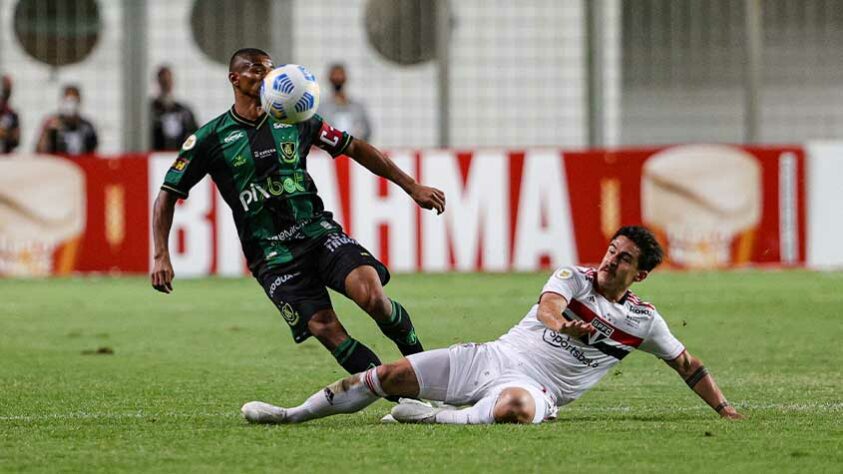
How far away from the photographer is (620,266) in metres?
7.11

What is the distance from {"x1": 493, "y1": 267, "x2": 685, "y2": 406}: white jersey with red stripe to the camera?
715 centimetres

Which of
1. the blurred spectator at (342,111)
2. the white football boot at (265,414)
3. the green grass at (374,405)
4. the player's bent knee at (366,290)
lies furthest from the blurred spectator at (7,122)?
the white football boot at (265,414)

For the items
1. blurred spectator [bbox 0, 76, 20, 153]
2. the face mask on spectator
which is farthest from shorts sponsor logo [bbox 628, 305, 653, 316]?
blurred spectator [bbox 0, 76, 20, 153]

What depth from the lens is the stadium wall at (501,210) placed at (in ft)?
55.2

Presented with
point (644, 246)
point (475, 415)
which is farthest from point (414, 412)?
point (644, 246)

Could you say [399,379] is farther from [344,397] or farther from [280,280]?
[280,280]

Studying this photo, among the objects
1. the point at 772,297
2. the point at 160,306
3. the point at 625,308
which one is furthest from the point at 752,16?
the point at 625,308

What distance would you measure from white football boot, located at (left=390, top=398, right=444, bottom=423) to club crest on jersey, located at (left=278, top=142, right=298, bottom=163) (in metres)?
1.46

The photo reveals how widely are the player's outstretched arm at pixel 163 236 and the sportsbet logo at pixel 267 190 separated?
33 centimetres

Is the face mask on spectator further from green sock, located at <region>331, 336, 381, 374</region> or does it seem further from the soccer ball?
green sock, located at <region>331, 336, 381, 374</region>

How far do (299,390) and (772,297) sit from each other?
680cm

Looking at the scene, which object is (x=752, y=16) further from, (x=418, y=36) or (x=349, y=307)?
(x=349, y=307)

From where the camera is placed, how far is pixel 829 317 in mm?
12531

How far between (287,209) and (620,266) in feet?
5.58
